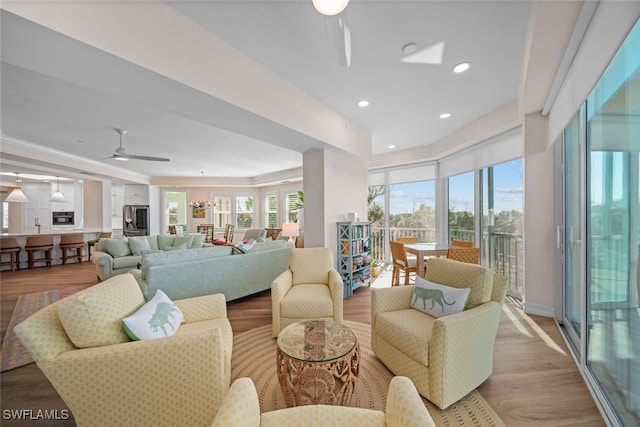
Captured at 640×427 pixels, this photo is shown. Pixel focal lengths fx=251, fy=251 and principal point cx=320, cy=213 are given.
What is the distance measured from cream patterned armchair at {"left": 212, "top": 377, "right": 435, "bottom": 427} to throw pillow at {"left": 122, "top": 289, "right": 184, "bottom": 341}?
3.00 ft

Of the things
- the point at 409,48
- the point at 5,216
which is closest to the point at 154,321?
the point at 409,48

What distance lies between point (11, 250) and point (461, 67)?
9005mm

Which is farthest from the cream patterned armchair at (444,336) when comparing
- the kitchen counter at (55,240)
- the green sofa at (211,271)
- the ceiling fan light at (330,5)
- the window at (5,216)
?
the window at (5,216)

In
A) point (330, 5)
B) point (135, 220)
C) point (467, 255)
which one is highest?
point (330, 5)

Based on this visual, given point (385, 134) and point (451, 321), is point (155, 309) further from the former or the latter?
point (385, 134)

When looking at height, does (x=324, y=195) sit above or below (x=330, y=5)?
below

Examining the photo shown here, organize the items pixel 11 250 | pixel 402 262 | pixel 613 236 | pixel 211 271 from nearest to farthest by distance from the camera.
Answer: pixel 613 236 < pixel 211 271 < pixel 402 262 < pixel 11 250

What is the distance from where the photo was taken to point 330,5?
49.2 inches

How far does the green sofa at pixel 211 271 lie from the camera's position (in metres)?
2.98

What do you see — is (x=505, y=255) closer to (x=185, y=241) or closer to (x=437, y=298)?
(x=437, y=298)

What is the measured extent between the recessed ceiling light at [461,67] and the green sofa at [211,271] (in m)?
3.32

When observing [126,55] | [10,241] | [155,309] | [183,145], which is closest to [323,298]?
[155,309]

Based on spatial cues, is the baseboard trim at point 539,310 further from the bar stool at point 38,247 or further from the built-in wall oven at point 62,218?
the built-in wall oven at point 62,218

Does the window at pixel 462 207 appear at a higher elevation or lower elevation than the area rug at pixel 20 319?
higher
